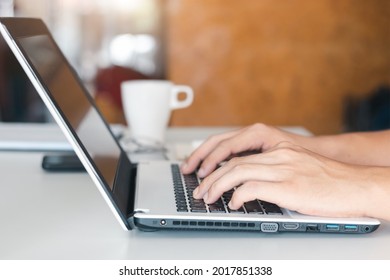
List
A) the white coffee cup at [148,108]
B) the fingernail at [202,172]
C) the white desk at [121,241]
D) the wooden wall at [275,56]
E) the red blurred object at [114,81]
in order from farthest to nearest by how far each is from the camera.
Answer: the wooden wall at [275,56] → the red blurred object at [114,81] → the white coffee cup at [148,108] → the fingernail at [202,172] → the white desk at [121,241]

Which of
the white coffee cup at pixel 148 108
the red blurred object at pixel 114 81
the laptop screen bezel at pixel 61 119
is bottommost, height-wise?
the red blurred object at pixel 114 81

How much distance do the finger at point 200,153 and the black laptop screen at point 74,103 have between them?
4.6 inches

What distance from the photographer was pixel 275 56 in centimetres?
387

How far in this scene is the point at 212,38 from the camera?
3.80 meters

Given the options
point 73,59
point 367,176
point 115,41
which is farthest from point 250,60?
point 367,176

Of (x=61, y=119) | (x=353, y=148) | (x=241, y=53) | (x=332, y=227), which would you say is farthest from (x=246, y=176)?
(x=241, y=53)

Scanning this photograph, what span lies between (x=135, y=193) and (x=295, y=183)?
225 millimetres

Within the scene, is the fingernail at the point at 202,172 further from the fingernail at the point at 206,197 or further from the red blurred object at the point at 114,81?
the red blurred object at the point at 114,81

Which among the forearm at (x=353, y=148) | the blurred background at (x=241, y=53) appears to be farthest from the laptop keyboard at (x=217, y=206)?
the blurred background at (x=241, y=53)

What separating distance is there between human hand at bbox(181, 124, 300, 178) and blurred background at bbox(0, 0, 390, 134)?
2.65 m

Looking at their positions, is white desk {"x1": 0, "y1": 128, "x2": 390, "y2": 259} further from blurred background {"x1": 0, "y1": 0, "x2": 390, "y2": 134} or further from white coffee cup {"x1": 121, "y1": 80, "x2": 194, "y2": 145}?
blurred background {"x1": 0, "y1": 0, "x2": 390, "y2": 134}

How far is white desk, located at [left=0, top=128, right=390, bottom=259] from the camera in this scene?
2.37 ft

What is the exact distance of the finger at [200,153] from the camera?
3.47 feet

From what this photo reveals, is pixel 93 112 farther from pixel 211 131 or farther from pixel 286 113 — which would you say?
pixel 286 113
